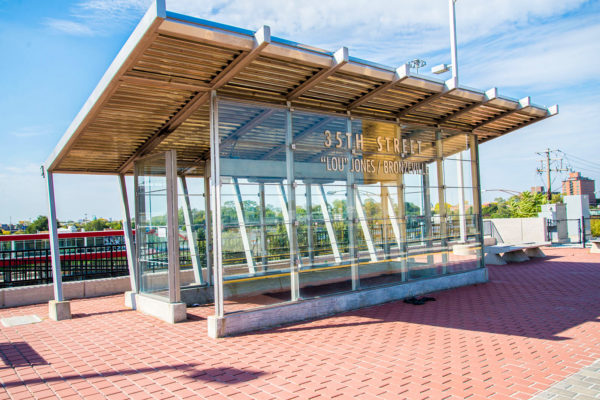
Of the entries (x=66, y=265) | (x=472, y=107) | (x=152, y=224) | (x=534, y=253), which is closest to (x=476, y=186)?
(x=472, y=107)

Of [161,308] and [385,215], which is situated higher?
[385,215]

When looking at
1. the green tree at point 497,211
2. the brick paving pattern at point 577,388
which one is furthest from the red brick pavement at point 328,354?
the green tree at point 497,211

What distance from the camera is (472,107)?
9.90 metres

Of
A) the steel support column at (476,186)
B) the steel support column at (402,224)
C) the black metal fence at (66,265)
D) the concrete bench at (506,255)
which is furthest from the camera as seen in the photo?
the concrete bench at (506,255)

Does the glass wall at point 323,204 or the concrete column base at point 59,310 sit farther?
the concrete column base at point 59,310

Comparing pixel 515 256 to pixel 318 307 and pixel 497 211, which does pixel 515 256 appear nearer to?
pixel 318 307

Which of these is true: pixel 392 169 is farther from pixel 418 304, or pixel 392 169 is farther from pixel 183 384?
pixel 183 384

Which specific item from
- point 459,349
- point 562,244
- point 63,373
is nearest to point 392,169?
point 459,349

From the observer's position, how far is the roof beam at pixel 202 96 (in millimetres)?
→ 5754

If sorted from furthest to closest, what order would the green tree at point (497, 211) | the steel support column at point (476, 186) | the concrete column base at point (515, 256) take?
the green tree at point (497, 211), the concrete column base at point (515, 256), the steel support column at point (476, 186)

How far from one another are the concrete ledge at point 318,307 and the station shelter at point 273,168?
0.03m

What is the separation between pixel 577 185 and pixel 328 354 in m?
92.1

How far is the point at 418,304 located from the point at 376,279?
3.14 ft

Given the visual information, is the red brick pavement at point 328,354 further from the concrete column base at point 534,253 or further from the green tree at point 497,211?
the green tree at point 497,211
